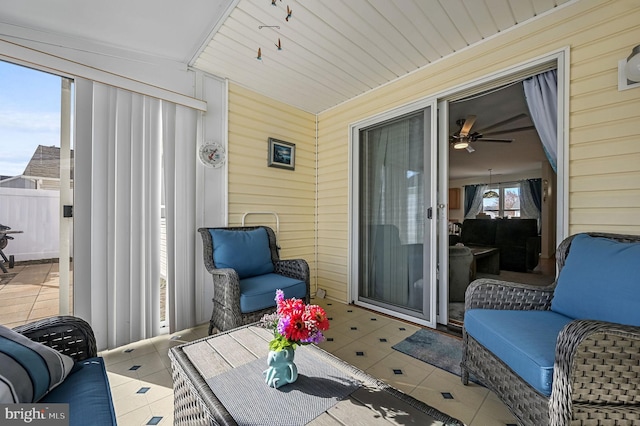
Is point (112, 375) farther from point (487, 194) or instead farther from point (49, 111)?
point (487, 194)

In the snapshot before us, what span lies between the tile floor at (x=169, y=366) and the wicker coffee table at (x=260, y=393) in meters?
0.58

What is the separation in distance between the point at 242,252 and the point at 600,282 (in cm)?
244

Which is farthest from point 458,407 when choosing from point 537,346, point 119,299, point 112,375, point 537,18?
point 537,18

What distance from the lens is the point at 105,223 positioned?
2.14 m

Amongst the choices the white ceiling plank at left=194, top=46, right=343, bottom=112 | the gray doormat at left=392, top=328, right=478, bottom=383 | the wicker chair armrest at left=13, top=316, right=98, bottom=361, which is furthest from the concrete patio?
the gray doormat at left=392, top=328, right=478, bottom=383

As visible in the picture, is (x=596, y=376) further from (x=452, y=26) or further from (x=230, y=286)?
(x=452, y=26)

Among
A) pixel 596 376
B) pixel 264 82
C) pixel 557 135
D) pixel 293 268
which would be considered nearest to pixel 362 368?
pixel 293 268

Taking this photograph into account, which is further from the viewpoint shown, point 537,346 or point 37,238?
point 37,238

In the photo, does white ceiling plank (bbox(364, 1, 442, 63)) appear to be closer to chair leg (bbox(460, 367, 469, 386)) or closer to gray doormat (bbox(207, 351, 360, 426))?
gray doormat (bbox(207, 351, 360, 426))

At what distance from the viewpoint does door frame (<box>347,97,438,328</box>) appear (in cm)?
260

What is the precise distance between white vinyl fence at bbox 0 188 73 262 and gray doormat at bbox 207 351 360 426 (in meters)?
1.98

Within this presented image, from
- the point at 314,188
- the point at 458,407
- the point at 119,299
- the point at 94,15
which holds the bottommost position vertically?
the point at 458,407

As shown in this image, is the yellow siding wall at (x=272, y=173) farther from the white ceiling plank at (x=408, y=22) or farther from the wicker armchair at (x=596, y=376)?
the wicker armchair at (x=596, y=376)

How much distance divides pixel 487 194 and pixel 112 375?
30.8 feet
